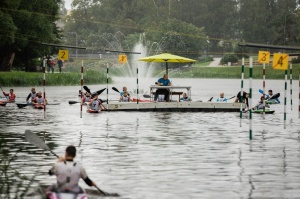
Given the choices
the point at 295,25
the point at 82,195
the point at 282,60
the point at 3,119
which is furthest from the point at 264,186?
the point at 295,25

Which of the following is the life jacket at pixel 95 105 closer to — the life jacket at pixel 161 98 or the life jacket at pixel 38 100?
the life jacket at pixel 38 100

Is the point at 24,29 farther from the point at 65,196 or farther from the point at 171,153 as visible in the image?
the point at 65,196

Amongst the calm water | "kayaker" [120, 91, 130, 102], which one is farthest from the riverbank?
the calm water

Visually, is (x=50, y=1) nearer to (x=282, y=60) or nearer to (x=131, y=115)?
(x=131, y=115)

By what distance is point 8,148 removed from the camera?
25859 millimetres

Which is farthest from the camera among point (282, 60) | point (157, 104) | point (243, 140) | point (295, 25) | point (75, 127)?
point (295, 25)

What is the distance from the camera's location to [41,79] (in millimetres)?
90500

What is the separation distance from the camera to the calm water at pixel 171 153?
18.4 m

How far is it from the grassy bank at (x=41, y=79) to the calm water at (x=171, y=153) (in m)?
44.8

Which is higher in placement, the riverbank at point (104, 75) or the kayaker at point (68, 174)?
the riverbank at point (104, 75)

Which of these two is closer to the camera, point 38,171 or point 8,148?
point 38,171

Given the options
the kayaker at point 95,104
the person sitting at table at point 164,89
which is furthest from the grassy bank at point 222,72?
the kayaker at point 95,104

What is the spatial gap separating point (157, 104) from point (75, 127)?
12.5 meters

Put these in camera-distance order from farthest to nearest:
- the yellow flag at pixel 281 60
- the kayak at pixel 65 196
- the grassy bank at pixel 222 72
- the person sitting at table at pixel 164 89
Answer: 1. the grassy bank at pixel 222 72
2. the person sitting at table at pixel 164 89
3. the yellow flag at pixel 281 60
4. the kayak at pixel 65 196
